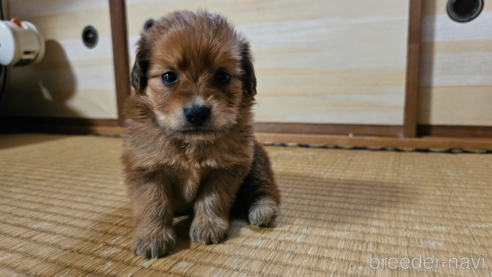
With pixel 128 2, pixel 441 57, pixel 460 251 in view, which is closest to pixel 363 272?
pixel 460 251

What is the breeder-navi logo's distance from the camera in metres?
0.86

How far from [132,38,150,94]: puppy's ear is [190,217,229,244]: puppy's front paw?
1.51 ft

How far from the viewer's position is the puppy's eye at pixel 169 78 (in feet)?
3.35

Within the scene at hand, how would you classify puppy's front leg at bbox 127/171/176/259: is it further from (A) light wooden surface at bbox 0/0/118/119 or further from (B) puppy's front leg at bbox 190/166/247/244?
(A) light wooden surface at bbox 0/0/118/119

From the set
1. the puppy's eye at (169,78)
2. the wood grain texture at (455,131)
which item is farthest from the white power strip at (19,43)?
the wood grain texture at (455,131)

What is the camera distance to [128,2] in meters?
2.92

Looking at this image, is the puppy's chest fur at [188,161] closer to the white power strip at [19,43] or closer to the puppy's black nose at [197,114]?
the puppy's black nose at [197,114]

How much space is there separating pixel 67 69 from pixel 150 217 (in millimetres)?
2867

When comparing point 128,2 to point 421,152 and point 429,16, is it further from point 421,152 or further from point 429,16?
point 421,152

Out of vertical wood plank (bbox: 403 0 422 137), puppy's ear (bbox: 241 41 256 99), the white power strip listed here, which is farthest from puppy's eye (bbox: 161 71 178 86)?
the white power strip

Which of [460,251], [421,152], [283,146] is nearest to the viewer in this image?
[460,251]

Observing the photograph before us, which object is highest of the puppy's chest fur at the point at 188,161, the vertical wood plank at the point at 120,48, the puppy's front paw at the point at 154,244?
the vertical wood plank at the point at 120,48

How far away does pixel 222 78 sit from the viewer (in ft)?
3.45

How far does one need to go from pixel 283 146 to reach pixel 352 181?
0.95 meters
